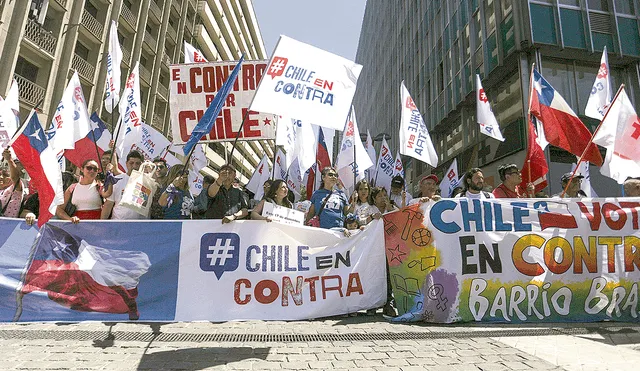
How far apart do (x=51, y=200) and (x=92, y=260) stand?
81 centimetres

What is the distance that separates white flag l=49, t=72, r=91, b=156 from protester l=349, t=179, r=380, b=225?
444cm

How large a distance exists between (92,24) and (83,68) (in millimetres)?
2383

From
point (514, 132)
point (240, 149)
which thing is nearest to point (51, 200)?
point (514, 132)

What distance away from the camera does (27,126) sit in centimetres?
397

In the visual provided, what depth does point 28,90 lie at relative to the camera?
15.2 m

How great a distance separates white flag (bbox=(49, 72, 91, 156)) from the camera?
586 cm

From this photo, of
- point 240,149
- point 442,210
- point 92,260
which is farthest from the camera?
point 240,149

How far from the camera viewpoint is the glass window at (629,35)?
14703 mm

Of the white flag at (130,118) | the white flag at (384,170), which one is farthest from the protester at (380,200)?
the white flag at (130,118)

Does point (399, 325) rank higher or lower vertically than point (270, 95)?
lower

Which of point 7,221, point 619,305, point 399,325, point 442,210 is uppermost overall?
point 442,210

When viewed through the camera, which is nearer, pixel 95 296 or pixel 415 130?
pixel 95 296

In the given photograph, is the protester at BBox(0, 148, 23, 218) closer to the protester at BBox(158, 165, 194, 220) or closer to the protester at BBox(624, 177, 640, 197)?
the protester at BBox(158, 165, 194, 220)

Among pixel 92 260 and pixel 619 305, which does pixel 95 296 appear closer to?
pixel 92 260
